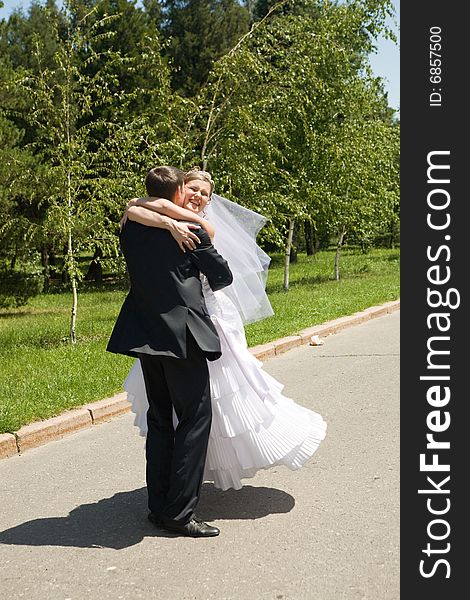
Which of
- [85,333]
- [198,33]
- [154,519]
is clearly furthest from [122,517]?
[198,33]

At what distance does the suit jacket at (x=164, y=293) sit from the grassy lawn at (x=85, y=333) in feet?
9.05

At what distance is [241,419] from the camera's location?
195 inches

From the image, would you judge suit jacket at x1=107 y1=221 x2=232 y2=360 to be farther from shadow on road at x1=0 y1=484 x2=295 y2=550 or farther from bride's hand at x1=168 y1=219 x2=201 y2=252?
shadow on road at x1=0 y1=484 x2=295 y2=550

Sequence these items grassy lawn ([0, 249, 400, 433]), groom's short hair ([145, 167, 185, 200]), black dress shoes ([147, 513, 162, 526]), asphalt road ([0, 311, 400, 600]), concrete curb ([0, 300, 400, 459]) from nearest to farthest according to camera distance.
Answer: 1. asphalt road ([0, 311, 400, 600])
2. groom's short hair ([145, 167, 185, 200])
3. black dress shoes ([147, 513, 162, 526])
4. concrete curb ([0, 300, 400, 459])
5. grassy lawn ([0, 249, 400, 433])

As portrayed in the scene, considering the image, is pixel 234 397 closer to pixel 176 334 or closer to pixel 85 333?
pixel 176 334

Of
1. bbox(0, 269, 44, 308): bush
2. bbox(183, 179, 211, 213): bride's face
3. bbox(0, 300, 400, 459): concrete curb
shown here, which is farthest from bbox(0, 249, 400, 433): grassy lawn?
bbox(183, 179, 211, 213): bride's face

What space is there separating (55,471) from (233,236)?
2.30 meters

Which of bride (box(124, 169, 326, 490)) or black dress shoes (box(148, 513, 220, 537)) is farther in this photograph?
bride (box(124, 169, 326, 490))

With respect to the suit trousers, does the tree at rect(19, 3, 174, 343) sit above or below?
above

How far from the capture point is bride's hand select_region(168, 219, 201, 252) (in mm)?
4609

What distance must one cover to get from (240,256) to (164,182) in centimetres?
84

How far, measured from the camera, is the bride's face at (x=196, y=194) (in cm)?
502

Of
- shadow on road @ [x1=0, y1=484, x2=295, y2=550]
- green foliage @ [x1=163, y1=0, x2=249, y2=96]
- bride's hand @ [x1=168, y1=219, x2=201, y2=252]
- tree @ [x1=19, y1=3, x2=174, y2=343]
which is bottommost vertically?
shadow on road @ [x1=0, y1=484, x2=295, y2=550]

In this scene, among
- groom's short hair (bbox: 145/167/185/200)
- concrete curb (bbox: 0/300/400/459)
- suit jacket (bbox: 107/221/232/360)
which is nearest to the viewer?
suit jacket (bbox: 107/221/232/360)
